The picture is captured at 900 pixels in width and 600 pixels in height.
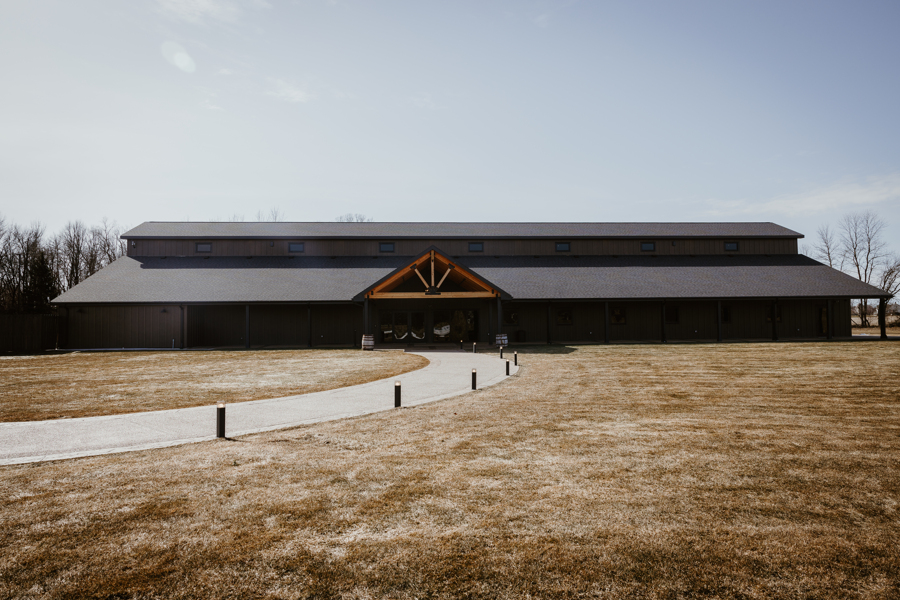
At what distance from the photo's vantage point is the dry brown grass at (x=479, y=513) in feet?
11.9

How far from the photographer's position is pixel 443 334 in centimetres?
3044

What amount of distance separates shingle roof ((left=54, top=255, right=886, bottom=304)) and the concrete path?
17.2 metres

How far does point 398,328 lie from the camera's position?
98.6 ft

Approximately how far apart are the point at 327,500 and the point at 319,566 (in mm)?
1337

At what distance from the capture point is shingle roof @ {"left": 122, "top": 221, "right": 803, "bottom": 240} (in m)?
36.1

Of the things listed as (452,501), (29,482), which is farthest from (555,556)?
(29,482)

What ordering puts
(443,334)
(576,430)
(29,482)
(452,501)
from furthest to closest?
(443,334), (576,430), (29,482), (452,501)

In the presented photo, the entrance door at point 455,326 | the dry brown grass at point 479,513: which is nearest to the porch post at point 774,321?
the entrance door at point 455,326

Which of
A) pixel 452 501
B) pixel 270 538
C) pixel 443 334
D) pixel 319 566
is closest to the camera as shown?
pixel 319 566

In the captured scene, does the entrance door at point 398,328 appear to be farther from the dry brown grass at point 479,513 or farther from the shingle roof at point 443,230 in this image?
the dry brown grass at point 479,513

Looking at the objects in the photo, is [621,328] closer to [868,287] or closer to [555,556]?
[868,287]

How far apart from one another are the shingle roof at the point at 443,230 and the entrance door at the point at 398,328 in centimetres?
806

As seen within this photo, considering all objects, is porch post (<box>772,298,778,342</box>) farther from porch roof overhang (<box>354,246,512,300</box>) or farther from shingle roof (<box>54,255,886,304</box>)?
porch roof overhang (<box>354,246,512,300</box>)

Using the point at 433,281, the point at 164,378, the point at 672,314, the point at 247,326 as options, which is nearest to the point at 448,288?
the point at 433,281
